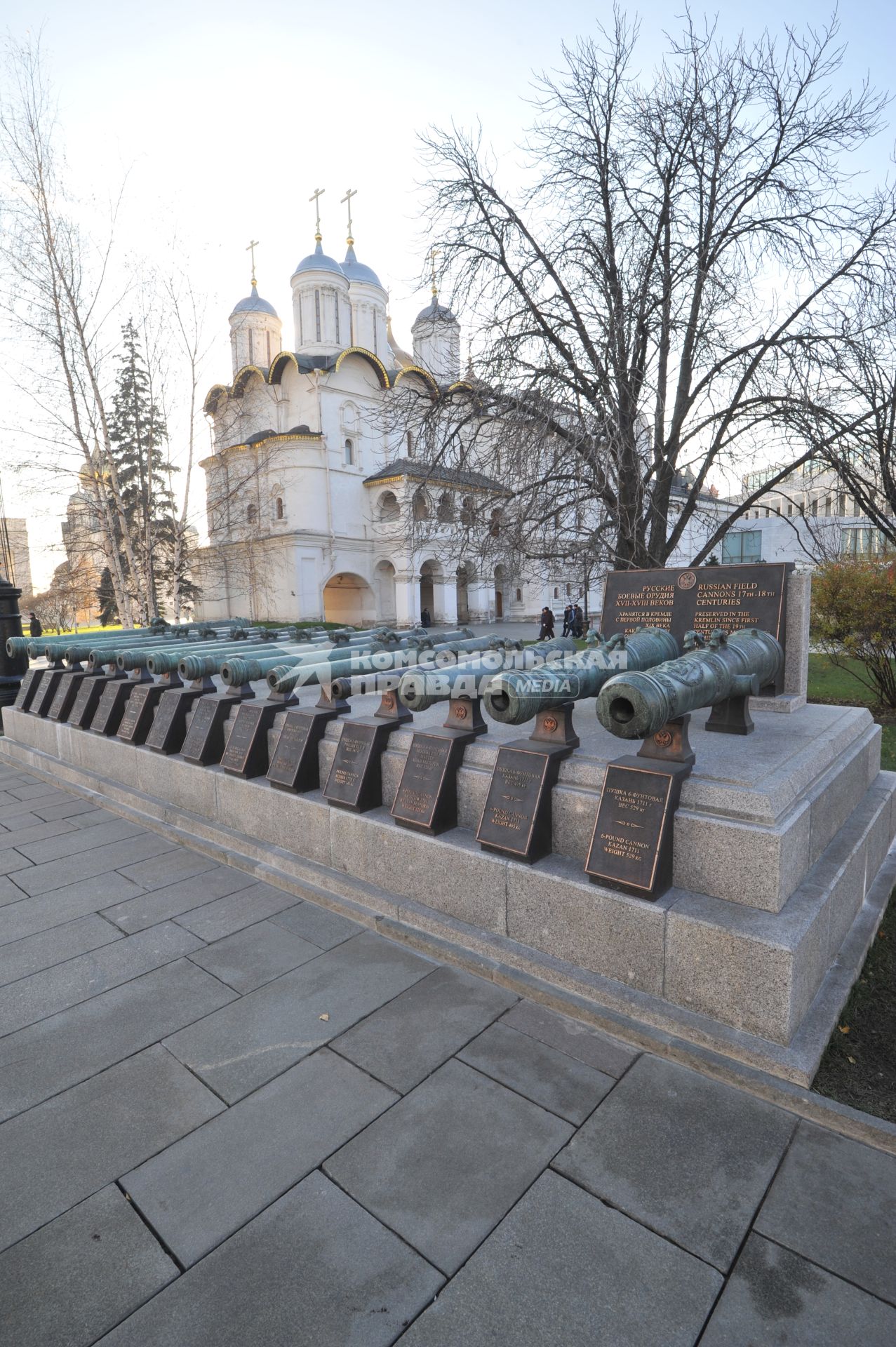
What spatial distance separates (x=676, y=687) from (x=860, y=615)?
7.26m

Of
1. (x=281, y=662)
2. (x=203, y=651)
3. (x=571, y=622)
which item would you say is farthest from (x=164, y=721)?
(x=571, y=622)

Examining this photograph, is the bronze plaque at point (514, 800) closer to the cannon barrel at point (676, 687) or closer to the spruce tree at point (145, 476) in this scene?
the cannon barrel at point (676, 687)

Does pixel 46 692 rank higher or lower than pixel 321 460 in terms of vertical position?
lower

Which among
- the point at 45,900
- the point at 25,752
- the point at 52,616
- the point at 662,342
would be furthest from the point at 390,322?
the point at 45,900

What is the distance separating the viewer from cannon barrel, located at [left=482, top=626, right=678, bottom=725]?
10.6ft

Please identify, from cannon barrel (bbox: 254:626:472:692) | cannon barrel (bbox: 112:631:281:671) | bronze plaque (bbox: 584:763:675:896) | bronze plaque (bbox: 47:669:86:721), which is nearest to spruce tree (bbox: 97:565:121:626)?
bronze plaque (bbox: 47:669:86:721)

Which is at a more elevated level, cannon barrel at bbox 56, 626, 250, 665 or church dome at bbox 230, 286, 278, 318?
church dome at bbox 230, 286, 278, 318

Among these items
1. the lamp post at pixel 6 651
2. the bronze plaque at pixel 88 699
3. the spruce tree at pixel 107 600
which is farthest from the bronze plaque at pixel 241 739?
the spruce tree at pixel 107 600

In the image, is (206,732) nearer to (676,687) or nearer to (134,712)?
(134,712)

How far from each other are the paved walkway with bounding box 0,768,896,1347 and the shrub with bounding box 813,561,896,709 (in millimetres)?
7695

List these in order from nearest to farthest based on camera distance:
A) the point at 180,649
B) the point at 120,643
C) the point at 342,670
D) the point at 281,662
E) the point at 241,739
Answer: the point at 342,670 < the point at 241,739 < the point at 281,662 < the point at 180,649 < the point at 120,643

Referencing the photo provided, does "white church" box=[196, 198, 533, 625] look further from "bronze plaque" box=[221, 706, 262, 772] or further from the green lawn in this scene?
"bronze plaque" box=[221, 706, 262, 772]

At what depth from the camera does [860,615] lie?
8.66 meters

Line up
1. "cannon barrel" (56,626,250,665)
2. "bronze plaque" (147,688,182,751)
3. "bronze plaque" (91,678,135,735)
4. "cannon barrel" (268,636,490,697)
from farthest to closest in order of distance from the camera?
"cannon barrel" (56,626,250,665)
"bronze plaque" (91,678,135,735)
"bronze plaque" (147,688,182,751)
"cannon barrel" (268,636,490,697)
